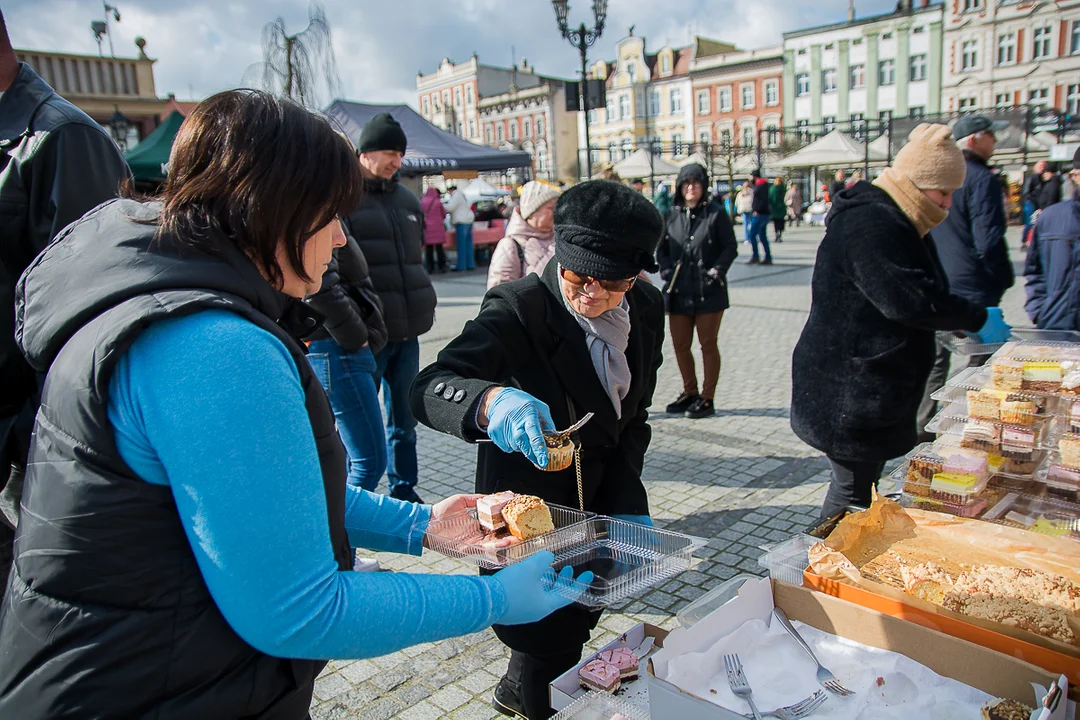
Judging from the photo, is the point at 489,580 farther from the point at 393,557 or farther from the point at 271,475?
the point at 393,557

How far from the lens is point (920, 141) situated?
9.78 ft

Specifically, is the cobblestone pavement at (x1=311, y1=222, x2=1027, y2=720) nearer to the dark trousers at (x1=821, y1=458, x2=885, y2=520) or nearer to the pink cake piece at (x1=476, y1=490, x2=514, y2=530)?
the dark trousers at (x1=821, y1=458, x2=885, y2=520)

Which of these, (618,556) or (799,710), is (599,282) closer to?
(618,556)

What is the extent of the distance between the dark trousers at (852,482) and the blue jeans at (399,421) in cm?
234

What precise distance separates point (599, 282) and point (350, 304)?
190 centimetres

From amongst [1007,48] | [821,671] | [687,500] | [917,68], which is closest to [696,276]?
[687,500]

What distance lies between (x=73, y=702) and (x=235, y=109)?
36.1 inches

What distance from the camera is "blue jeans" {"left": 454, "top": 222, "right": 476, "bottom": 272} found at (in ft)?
57.8

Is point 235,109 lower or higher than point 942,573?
higher

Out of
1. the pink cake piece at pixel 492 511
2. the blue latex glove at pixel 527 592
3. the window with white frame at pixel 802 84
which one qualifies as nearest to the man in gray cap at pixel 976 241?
the pink cake piece at pixel 492 511

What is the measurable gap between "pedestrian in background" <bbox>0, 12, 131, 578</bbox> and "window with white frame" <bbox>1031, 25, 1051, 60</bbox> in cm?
5073

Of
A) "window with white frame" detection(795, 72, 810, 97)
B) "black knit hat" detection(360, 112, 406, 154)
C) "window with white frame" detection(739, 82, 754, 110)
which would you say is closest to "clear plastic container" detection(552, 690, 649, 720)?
"black knit hat" detection(360, 112, 406, 154)

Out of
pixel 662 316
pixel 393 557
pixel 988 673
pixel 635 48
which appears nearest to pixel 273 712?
pixel 988 673

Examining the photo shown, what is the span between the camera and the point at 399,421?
450cm
